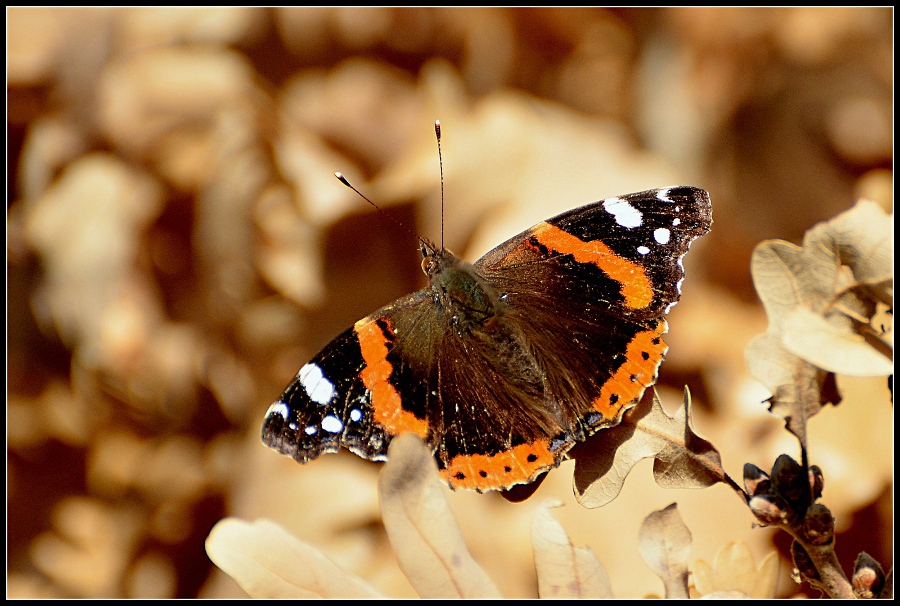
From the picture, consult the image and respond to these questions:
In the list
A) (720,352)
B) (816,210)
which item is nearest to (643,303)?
(720,352)

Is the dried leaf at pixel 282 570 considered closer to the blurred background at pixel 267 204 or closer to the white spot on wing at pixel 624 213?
the white spot on wing at pixel 624 213

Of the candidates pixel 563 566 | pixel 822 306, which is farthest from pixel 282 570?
pixel 822 306

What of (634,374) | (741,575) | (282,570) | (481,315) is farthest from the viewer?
(481,315)

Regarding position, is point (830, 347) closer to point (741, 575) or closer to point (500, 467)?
point (741, 575)

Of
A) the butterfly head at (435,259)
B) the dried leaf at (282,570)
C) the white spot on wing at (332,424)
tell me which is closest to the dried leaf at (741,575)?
the dried leaf at (282,570)

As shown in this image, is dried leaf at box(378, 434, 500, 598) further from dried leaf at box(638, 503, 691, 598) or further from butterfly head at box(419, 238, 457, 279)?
butterfly head at box(419, 238, 457, 279)

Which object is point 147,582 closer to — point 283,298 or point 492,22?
point 283,298

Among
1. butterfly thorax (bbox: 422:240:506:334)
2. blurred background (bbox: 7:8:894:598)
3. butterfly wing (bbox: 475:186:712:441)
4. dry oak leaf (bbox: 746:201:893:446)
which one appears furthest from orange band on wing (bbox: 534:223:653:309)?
blurred background (bbox: 7:8:894:598)
